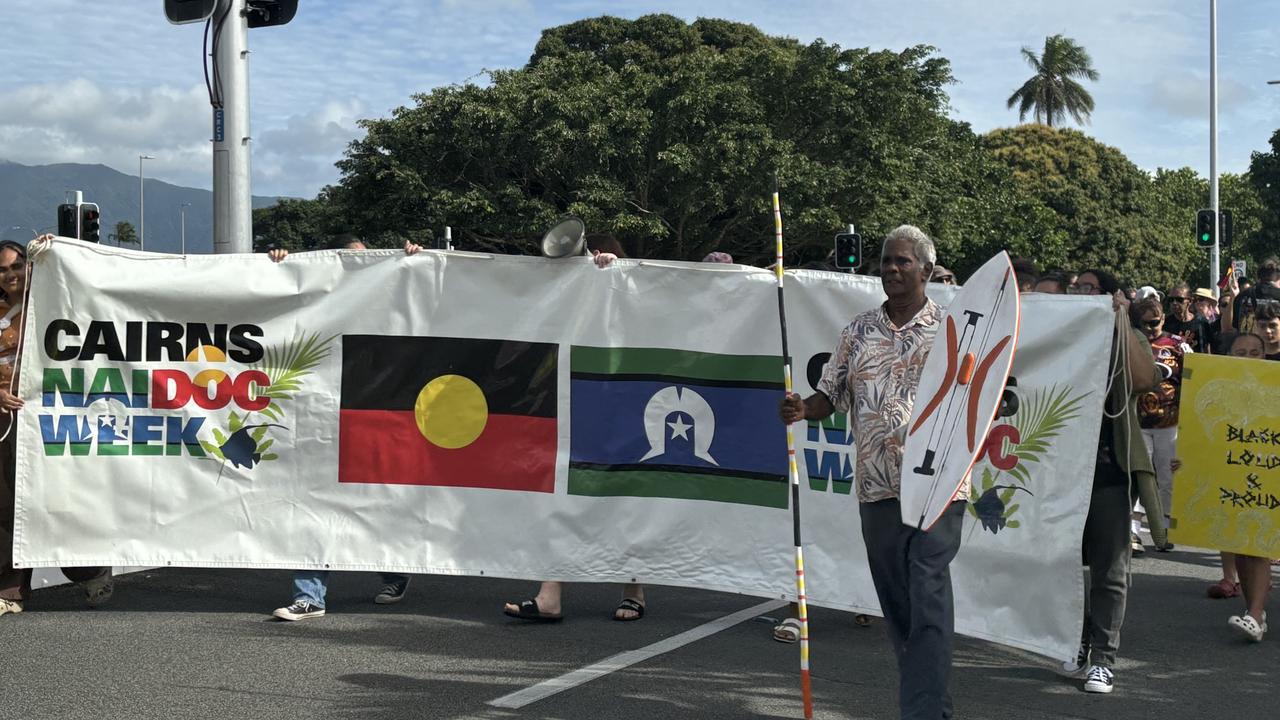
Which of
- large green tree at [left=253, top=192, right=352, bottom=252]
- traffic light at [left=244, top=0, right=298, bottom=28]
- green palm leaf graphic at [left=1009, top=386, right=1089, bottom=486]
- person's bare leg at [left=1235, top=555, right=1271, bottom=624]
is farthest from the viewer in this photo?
large green tree at [left=253, top=192, right=352, bottom=252]

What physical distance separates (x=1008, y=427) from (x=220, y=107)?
6123 mm

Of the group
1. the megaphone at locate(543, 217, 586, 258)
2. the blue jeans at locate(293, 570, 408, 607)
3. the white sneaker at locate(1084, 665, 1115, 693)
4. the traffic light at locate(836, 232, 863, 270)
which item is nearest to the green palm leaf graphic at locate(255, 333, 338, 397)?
the blue jeans at locate(293, 570, 408, 607)

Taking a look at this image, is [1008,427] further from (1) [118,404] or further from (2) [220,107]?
(2) [220,107]

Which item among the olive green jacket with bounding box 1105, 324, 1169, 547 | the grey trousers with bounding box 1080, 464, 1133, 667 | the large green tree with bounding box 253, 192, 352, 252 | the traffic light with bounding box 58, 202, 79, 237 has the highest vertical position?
the large green tree with bounding box 253, 192, 352, 252

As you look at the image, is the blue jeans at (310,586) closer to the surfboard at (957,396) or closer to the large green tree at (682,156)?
the surfboard at (957,396)

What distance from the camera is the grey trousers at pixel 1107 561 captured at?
19.0 feet

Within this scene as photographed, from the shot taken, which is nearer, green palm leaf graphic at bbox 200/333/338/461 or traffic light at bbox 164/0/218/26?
green palm leaf graphic at bbox 200/333/338/461

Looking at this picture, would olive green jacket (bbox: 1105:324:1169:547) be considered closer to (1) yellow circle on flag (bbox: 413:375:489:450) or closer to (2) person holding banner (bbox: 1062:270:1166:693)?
(2) person holding banner (bbox: 1062:270:1166:693)

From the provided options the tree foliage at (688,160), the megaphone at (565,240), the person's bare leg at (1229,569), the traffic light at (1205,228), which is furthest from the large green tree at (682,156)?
the megaphone at (565,240)

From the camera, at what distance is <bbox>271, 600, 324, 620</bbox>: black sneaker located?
22.1ft

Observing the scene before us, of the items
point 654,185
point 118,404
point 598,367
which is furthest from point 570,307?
point 654,185

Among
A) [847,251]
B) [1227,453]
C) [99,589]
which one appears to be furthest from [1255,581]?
[847,251]

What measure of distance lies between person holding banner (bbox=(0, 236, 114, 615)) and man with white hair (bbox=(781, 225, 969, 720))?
4541 mm

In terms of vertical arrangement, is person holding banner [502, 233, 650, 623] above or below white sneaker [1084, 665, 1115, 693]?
above
